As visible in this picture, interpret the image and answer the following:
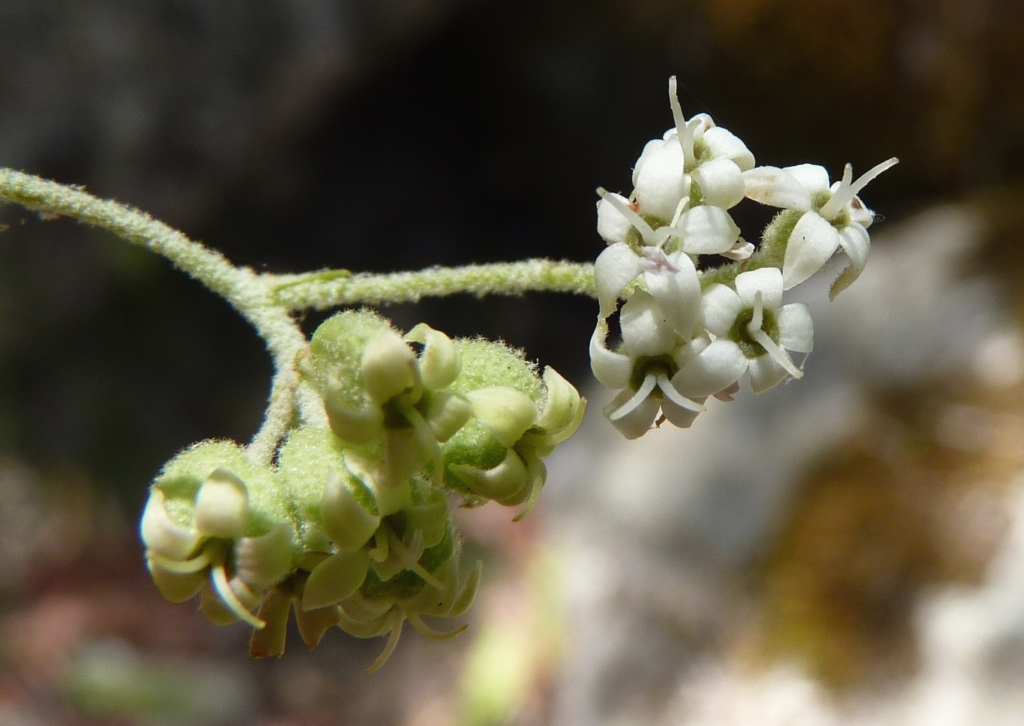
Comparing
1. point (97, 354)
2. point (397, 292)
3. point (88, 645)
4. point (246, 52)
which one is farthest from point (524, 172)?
point (397, 292)

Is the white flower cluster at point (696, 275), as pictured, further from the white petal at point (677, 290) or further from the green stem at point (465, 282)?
the green stem at point (465, 282)

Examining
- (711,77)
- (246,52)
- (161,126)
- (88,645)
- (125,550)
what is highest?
(711,77)

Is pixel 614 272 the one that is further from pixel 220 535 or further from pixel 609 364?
pixel 220 535

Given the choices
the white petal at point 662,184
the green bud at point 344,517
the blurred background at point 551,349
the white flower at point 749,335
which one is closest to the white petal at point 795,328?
the white flower at point 749,335

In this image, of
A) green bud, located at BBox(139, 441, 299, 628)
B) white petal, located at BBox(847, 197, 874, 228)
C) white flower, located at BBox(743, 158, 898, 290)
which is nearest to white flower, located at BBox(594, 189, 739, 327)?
white flower, located at BBox(743, 158, 898, 290)

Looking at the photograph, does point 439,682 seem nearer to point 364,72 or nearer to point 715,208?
point 364,72

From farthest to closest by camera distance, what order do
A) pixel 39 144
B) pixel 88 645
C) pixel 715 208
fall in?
pixel 88 645
pixel 39 144
pixel 715 208
